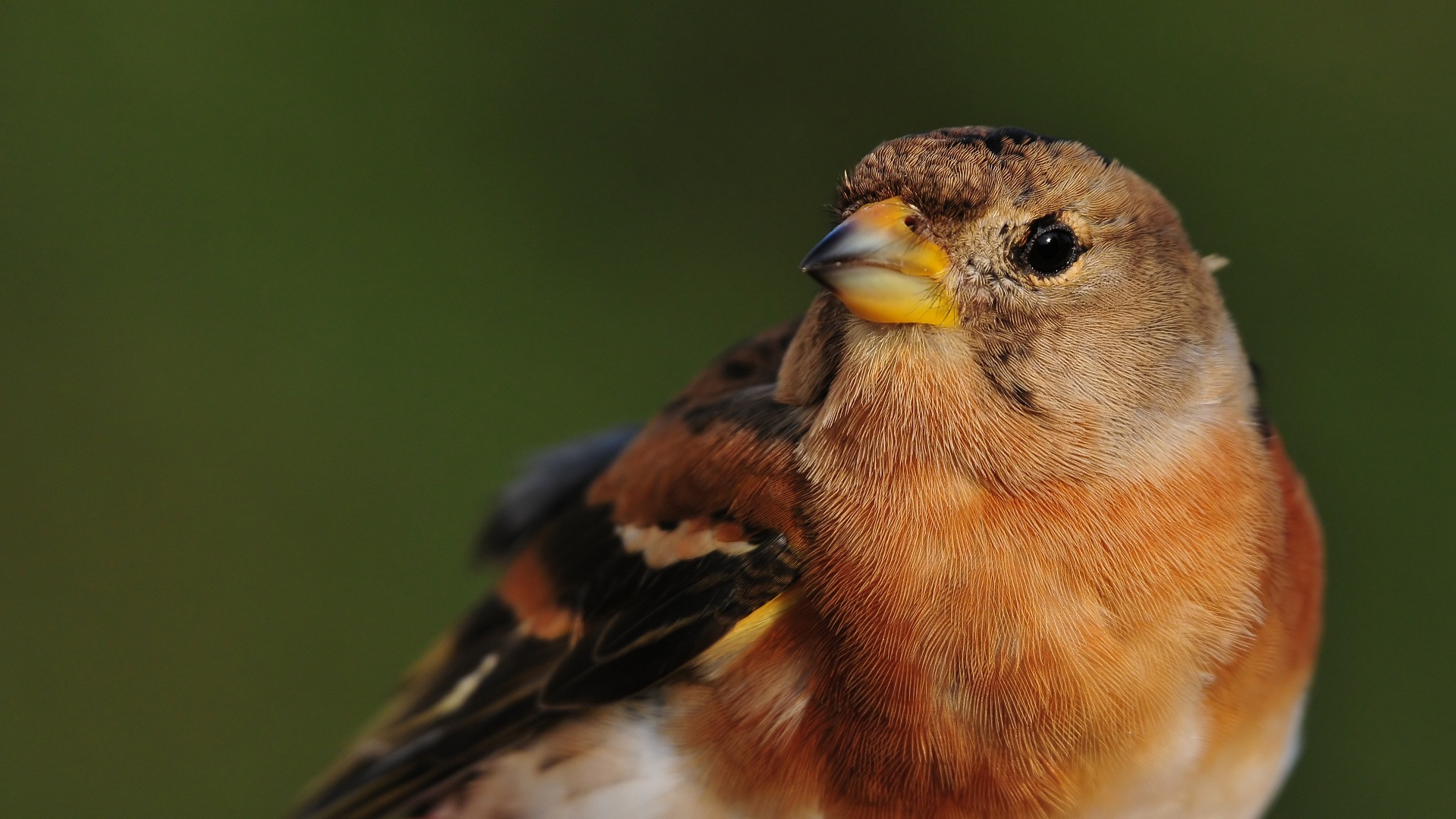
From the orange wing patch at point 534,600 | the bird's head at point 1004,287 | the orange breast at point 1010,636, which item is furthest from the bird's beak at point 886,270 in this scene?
the orange wing patch at point 534,600

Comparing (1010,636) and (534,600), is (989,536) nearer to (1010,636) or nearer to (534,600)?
(1010,636)

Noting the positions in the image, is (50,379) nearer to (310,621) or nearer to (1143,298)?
(310,621)

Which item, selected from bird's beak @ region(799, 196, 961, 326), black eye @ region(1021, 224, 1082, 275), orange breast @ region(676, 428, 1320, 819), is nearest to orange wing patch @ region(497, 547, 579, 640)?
orange breast @ region(676, 428, 1320, 819)

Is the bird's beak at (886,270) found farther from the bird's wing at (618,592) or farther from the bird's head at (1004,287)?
the bird's wing at (618,592)

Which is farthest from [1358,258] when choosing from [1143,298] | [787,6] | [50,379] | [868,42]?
[50,379]

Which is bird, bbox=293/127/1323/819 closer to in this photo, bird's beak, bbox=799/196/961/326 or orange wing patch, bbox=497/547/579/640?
bird's beak, bbox=799/196/961/326

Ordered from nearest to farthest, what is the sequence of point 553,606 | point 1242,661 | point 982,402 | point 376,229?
point 982,402 → point 1242,661 → point 553,606 → point 376,229

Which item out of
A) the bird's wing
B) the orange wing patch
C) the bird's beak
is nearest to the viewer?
the bird's beak
